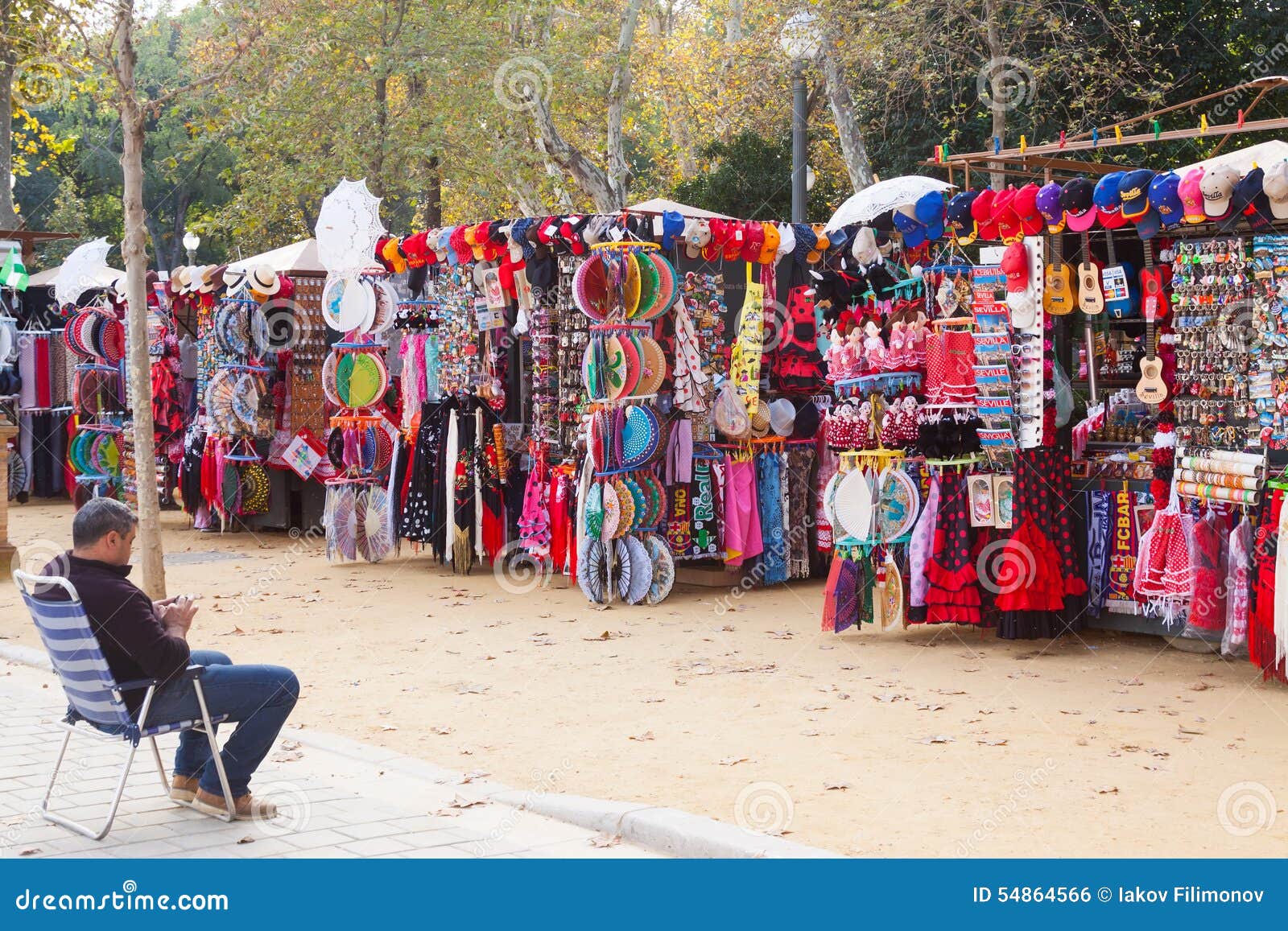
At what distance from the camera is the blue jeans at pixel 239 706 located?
16.5ft

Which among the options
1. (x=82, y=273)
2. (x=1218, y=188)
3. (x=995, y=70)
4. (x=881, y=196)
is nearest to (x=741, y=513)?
(x=881, y=196)

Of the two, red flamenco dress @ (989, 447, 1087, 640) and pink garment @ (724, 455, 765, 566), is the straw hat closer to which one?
pink garment @ (724, 455, 765, 566)

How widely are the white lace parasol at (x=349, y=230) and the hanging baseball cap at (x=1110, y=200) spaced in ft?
20.7

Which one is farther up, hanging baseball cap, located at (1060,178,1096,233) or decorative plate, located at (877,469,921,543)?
hanging baseball cap, located at (1060,178,1096,233)

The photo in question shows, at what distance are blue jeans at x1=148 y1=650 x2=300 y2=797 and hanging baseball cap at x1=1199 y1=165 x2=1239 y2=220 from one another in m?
5.05

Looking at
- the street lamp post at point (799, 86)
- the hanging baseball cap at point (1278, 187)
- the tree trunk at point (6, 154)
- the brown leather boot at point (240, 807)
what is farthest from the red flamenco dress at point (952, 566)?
the tree trunk at point (6, 154)

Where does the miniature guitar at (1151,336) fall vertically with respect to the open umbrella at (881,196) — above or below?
below

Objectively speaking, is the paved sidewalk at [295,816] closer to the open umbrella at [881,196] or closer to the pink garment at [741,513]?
the pink garment at [741,513]

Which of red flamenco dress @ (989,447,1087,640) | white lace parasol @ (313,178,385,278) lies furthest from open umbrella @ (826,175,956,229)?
white lace parasol @ (313,178,385,278)

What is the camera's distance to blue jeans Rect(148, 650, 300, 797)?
503cm

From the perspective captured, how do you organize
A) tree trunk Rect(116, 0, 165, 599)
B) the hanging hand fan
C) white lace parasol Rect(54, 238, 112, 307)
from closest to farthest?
tree trunk Rect(116, 0, 165, 599), the hanging hand fan, white lace parasol Rect(54, 238, 112, 307)

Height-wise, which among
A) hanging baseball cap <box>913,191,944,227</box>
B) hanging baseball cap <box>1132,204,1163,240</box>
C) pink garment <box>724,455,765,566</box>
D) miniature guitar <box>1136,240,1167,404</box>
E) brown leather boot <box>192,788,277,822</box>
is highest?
hanging baseball cap <box>913,191,944,227</box>

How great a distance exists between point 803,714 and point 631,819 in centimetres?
209

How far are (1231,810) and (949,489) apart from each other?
3.46 metres
